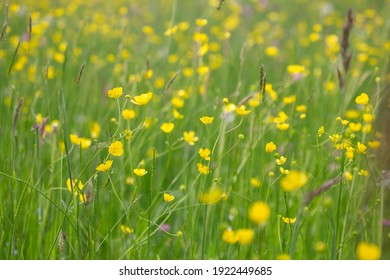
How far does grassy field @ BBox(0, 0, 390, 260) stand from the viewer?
1.52m

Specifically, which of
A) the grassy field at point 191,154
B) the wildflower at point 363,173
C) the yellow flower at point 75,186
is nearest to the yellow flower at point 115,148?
the grassy field at point 191,154

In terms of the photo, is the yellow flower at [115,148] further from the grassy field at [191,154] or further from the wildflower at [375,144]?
the wildflower at [375,144]

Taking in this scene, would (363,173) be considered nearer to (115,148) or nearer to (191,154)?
(115,148)

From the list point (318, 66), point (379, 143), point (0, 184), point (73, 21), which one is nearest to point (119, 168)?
point (0, 184)

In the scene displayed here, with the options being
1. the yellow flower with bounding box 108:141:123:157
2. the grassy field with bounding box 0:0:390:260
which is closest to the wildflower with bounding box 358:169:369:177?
the grassy field with bounding box 0:0:390:260

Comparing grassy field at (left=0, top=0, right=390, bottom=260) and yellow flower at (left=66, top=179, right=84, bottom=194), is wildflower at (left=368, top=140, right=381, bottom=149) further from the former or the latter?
yellow flower at (left=66, top=179, right=84, bottom=194)

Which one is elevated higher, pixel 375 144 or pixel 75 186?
pixel 375 144

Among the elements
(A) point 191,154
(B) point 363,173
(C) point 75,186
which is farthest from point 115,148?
(A) point 191,154

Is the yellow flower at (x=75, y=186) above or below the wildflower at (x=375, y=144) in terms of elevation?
below

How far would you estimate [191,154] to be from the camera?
237cm

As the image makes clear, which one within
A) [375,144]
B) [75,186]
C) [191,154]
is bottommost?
[191,154]

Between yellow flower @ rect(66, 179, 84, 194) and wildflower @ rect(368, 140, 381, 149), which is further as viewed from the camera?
wildflower @ rect(368, 140, 381, 149)

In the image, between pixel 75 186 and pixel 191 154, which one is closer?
pixel 75 186

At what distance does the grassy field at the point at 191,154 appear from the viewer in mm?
1518
